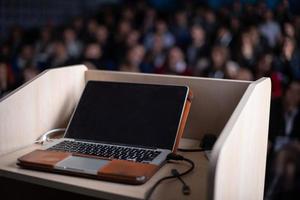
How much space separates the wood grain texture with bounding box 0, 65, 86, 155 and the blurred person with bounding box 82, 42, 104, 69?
6.44ft

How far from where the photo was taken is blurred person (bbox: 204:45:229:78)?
8.27 ft

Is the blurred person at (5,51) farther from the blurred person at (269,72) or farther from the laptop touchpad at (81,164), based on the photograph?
the laptop touchpad at (81,164)

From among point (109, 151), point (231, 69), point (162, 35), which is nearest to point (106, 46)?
point (162, 35)

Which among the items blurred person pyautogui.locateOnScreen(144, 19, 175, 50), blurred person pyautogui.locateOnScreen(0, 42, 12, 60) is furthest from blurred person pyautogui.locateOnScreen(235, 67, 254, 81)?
blurred person pyautogui.locateOnScreen(0, 42, 12, 60)

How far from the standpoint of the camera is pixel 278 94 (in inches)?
87.7

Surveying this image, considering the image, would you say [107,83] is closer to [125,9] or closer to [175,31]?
[175,31]

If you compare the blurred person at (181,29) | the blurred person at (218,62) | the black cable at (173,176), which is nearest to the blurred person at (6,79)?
the blurred person at (181,29)

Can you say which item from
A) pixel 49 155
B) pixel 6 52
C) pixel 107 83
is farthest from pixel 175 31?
pixel 49 155

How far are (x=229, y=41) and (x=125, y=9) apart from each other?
1.33 meters

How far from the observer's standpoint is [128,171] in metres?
0.76

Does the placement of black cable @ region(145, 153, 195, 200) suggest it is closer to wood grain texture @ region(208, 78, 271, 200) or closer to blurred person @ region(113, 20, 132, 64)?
wood grain texture @ region(208, 78, 271, 200)

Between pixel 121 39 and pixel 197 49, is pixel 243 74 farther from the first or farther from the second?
pixel 121 39

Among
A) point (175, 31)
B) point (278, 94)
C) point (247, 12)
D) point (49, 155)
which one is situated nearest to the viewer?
point (49, 155)

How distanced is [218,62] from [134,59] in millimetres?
718
